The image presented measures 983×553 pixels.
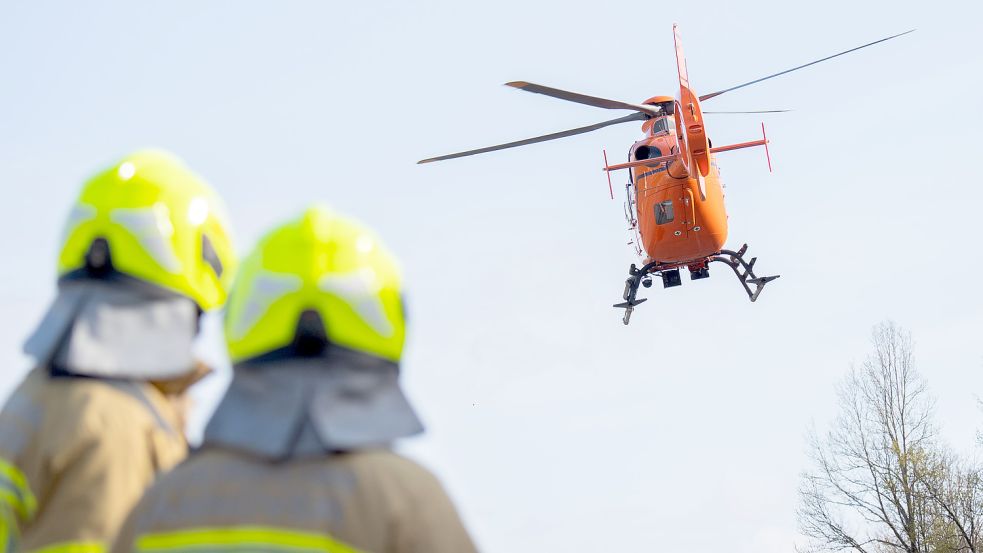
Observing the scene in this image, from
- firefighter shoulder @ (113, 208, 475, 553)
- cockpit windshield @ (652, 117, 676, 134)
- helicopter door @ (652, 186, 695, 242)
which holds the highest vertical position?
cockpit windshield @ (652, 117, 676, 134)

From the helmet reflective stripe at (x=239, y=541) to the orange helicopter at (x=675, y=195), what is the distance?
2079 cm

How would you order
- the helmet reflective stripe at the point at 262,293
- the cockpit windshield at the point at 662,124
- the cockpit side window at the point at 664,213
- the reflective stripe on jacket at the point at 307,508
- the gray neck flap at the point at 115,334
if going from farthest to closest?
1. the cockpit windshield at the point at 662,124
2. the cockpit side window at the point at 664,213
3. the gray neck flap at the point at 115,334
4. the helmet reflective stripe at the point at 262,293
5. the reflective stripe on jacket at the point at 307,508

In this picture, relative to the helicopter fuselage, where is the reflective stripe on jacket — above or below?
below

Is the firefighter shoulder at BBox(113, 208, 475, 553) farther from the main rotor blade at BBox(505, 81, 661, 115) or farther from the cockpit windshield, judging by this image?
the cockpit windshield

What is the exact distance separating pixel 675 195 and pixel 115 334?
21553mm

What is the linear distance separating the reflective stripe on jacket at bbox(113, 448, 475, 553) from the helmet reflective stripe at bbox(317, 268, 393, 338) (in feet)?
0.84

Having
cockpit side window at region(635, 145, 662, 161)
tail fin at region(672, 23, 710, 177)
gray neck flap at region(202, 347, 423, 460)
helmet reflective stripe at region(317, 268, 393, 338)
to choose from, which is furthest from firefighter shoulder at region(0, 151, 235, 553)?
cockpit side window at region(635, 145, 662, 161)

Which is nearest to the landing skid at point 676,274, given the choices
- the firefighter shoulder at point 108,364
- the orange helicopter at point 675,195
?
the orange helicopter at point 675,195

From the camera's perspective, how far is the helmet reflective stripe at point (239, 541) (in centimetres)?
264

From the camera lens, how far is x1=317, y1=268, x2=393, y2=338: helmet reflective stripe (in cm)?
271

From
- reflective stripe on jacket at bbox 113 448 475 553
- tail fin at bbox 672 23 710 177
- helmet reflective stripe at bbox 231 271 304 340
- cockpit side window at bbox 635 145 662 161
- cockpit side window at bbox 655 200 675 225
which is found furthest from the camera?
cockpit side window at bbox 635 145 662 161

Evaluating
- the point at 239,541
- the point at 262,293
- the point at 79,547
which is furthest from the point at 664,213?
the point at 239,541

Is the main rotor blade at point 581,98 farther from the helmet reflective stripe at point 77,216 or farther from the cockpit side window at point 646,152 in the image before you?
the helmet reflective stripe at point 77,216

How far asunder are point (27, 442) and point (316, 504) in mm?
1273
